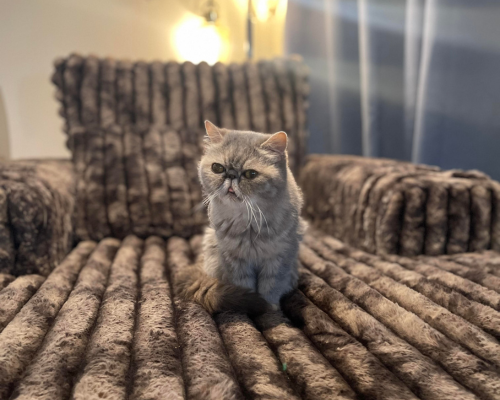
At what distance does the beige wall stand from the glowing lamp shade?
1.8 inches

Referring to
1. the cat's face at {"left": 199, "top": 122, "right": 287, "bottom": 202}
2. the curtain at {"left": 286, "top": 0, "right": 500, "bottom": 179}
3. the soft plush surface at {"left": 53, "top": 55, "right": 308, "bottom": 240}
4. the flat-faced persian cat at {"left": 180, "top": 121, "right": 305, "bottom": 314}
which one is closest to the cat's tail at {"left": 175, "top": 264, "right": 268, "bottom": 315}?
the flat-faced persian cat at {"left": 180, "top": 121, "right": 305, "bottom": 314}

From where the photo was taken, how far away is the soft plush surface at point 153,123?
1.49 meters

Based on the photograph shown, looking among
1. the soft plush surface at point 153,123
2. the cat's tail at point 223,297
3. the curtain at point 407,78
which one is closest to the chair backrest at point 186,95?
the soft plush surface at point 153,123

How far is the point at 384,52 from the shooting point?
172 centimetres

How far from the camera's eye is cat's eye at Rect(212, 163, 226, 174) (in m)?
0.87

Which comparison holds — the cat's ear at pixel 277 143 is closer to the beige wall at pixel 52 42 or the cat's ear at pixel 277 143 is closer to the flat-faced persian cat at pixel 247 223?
the flat-faced persian cat at pixel 247 223

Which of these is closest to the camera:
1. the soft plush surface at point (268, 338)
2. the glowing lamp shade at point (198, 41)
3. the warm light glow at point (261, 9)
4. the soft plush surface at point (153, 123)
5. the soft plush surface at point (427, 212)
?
the soft plush surface at point (268, 338)

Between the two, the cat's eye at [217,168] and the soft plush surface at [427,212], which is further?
the soft plush surface at [427,212]

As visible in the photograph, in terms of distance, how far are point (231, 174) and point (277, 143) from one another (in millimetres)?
130

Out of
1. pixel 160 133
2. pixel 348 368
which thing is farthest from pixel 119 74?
pixel 348 368

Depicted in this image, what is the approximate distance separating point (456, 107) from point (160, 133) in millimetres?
1204

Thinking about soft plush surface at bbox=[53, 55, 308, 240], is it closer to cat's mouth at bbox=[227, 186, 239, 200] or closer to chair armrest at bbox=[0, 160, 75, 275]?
chair armrest at bbox=[0, 160, 75, 275]

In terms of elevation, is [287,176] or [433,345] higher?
[287,176]

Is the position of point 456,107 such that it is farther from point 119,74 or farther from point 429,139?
point 119,74
